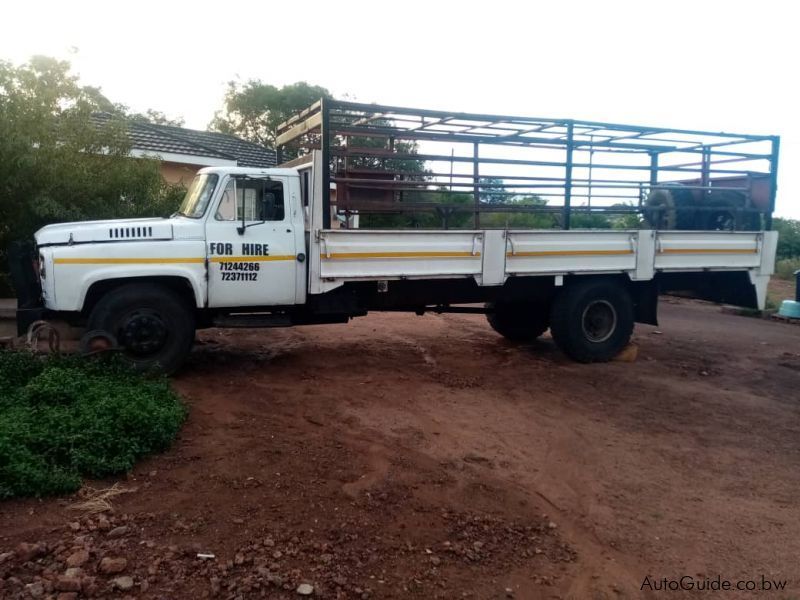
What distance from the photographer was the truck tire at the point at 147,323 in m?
6.55

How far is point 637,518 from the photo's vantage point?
4199mm

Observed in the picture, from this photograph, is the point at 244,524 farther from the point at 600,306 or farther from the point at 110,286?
the point at 600,306

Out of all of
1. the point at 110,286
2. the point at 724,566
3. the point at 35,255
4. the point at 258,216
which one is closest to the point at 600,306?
the point at 258,216

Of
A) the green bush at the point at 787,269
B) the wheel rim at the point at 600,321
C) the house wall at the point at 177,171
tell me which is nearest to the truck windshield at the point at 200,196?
the wheel rim at the point at 600,321

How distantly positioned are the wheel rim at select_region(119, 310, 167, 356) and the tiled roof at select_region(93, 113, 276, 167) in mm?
5929

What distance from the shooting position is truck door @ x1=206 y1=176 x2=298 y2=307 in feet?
22.8

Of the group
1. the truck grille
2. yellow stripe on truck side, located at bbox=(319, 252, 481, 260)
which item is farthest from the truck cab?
yellow stripe on truck side, located at bbox=(319, 252, 481, 260)

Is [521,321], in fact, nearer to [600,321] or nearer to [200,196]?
[600,321]

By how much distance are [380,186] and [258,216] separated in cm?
197

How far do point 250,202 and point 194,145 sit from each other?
873cm

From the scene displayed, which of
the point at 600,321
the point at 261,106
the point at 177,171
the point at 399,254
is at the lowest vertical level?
the point at 600,321

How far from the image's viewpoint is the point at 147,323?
6.64 metres

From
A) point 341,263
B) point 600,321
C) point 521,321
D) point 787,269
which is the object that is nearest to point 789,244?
point 787,269

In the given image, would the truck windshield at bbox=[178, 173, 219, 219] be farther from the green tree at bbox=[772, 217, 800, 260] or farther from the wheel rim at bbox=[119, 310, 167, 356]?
the green tree at bbox=[772, 217, 800, 260]
